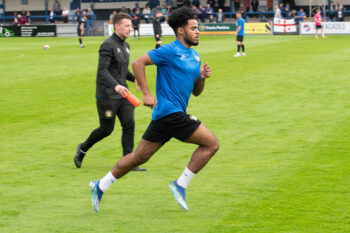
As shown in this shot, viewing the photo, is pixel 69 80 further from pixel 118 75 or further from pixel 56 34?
pixel 56 34

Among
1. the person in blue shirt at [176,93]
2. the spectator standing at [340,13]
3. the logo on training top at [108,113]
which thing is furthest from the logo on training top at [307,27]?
the person in blue shirt at [176,93]

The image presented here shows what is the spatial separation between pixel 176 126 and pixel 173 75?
515mm

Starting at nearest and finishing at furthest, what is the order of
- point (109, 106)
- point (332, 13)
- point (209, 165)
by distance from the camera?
point (109, 106) → point (209, 165) → point (332, 13)

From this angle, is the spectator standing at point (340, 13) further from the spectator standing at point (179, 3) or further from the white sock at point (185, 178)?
the white sock at point (185, 178)

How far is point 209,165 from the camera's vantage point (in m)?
8.91

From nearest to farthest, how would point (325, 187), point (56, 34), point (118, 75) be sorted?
point (325, 187), point (118, 75), point (56, 34)

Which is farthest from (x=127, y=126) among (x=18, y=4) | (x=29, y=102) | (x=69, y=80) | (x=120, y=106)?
(x=18, y=4)

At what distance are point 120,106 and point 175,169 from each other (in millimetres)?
1148

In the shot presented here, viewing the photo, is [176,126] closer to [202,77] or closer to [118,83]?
[202,77]

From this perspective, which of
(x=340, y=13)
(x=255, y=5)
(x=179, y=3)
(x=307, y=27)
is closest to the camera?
(x=307, y=27)

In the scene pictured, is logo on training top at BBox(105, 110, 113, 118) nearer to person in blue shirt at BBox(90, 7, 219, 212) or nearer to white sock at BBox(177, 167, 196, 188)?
person in blue shirt at BBox(90, 7, 219, 212)

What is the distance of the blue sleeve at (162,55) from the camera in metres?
6.26

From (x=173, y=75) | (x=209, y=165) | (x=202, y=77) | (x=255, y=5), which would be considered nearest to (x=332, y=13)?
(x=255, y=5)

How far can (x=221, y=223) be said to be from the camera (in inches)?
245
